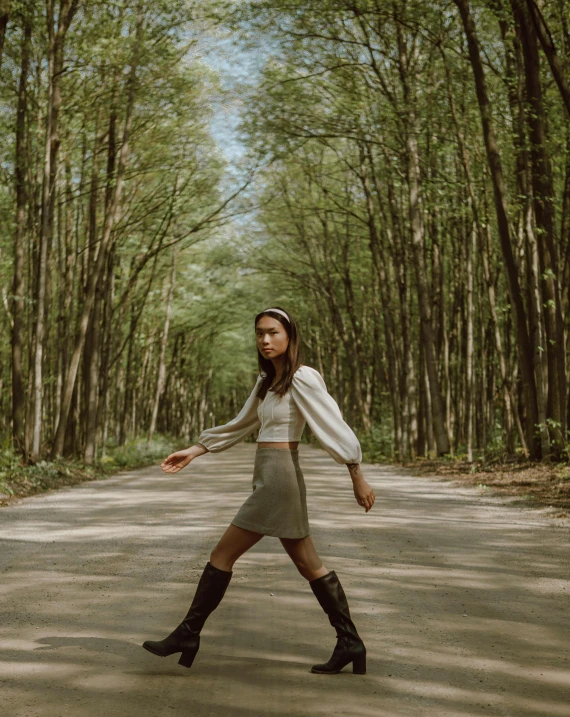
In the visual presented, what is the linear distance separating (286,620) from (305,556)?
1044 mm

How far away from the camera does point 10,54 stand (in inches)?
659

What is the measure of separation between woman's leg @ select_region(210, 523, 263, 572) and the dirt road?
46 centimetres

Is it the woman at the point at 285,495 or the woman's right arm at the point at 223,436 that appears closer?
the woman at the point at 285,495

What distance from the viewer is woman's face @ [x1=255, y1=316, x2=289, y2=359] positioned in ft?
13.4

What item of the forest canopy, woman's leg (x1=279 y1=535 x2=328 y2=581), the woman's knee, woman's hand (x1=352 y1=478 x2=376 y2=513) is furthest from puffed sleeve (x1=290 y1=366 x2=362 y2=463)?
the forest canopy

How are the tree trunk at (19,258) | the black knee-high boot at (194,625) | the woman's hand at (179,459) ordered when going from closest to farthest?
1. the black knee-high boot at (194,625)
2. the woman's hand at (179,459)
3. the tree trunk at (19,258)

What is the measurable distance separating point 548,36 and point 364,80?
7.93 metres

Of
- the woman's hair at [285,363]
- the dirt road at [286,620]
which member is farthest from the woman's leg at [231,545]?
the woman's hair at [285,363]

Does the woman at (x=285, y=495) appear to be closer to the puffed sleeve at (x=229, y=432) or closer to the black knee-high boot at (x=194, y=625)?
the black knee-high boot at (x=194, y=625)

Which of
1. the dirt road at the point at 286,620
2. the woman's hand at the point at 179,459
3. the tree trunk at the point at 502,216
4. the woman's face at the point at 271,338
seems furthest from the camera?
the tree trunk at the point at 502,216

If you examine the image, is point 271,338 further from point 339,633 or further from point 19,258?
point 19,258

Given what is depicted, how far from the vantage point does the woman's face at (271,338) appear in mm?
4074

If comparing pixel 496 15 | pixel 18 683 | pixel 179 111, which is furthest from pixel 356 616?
pixel 179 111

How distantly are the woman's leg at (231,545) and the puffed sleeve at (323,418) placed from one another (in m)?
0.52
